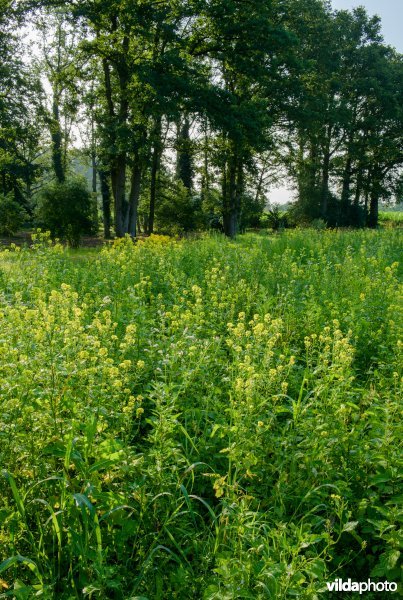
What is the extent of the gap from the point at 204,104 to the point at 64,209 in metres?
7.91

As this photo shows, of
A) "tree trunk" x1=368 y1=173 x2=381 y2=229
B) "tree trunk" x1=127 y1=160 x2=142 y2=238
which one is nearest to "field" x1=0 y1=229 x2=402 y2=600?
"tree trunk" x1=127 y1=160 x2=142 y2=238

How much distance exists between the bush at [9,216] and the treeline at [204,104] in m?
0.20

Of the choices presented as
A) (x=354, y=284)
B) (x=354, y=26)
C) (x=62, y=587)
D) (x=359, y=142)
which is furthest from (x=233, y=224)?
(x=62, y=587)

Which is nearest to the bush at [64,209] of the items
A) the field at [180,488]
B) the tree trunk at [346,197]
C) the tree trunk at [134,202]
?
the tree trunk at [134,202]

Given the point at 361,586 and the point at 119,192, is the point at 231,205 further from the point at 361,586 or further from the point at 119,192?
the point at 361,586

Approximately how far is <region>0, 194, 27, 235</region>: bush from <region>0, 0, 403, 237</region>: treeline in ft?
0.65

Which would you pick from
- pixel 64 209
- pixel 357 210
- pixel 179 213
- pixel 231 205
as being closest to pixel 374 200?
pixel 357 210

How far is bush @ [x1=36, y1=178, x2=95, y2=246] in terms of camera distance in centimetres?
1766

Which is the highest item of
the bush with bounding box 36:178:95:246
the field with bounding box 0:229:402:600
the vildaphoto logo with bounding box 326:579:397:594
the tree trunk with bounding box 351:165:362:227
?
the tree trunk with bounding box 351:165:362:227

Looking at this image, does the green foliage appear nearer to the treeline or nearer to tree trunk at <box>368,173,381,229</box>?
the treeline

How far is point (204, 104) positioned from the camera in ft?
68.4

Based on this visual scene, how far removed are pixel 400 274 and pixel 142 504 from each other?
7.51 m

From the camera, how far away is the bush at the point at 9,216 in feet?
72.1

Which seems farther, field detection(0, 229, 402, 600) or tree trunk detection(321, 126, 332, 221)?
tree trunk detection(321, 126, 332, 221)
